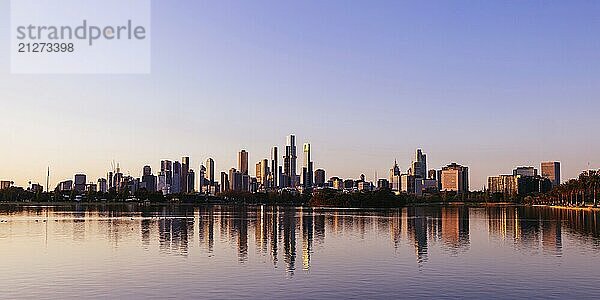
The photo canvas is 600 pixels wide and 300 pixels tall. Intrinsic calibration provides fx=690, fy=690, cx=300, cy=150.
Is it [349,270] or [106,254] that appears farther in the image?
[106,254]

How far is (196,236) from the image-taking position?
7100 centimetres

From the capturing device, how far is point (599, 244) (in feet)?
203

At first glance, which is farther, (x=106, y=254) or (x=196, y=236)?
(x=196, y=236)

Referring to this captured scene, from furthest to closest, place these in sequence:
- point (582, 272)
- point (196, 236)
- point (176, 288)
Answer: point (196, 236) < point (582, 272) < point (176, 288)

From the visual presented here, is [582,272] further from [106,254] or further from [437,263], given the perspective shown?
[106,254]

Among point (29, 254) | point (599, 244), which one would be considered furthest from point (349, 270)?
point (599, 244)

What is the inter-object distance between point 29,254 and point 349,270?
998 inches

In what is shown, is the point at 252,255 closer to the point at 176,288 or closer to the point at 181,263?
the point at 181,263

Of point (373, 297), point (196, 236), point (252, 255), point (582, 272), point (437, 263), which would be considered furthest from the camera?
point (196, 236)

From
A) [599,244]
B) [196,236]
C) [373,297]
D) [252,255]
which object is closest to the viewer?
[373,297]

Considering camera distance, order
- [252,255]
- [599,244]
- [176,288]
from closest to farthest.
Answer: [176,288] → [252,255] → [599,244]

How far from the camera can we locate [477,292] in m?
35.2

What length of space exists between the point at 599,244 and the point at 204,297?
42299 mm

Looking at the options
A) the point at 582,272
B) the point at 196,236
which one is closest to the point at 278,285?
the point at 582,272
